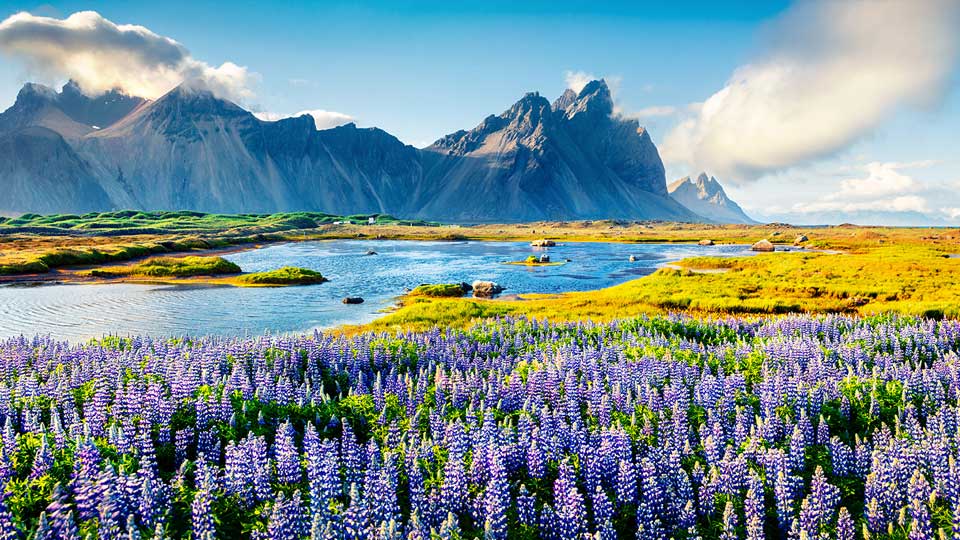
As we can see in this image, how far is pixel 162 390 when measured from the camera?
1280cm

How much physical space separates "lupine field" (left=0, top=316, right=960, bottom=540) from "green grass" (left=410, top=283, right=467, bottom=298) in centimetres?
3445

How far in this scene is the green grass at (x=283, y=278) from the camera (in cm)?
6000

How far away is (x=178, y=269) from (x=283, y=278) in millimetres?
15605

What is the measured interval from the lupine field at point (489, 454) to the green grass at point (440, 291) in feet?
113

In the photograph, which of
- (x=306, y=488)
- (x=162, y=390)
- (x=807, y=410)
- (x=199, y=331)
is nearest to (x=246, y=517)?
(x=306, y=488)

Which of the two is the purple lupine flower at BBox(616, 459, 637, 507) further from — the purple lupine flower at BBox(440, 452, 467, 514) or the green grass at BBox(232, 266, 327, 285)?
the green grass at BBox(232, 266, 327, 285)

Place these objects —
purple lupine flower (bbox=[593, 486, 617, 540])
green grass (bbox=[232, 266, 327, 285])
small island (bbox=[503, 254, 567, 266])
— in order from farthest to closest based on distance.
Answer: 1. small island (bbox=[503, 254, 567, 266])
2. green grass (bbox=[232, 266, 327, 285])
3. purple lupine flower (bbox=[593, 486, 617, 540])

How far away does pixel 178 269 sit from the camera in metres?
67.2

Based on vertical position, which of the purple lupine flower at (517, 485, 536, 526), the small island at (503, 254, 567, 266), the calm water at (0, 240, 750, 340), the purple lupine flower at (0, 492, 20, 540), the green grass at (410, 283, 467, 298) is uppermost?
the purple lupine flower at (0, 492, 20, 540)

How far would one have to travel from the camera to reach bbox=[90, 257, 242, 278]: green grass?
65562mm

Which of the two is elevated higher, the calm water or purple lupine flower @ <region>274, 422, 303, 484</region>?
purple lupine flower @ <region>274, 422, 303, 484</region>

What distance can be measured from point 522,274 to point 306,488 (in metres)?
62.2

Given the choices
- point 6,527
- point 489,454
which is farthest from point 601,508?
point 6,527

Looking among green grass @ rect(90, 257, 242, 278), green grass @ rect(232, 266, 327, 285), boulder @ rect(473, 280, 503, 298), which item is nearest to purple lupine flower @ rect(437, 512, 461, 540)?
boulder @ rect(473, 280, 503, 298)
